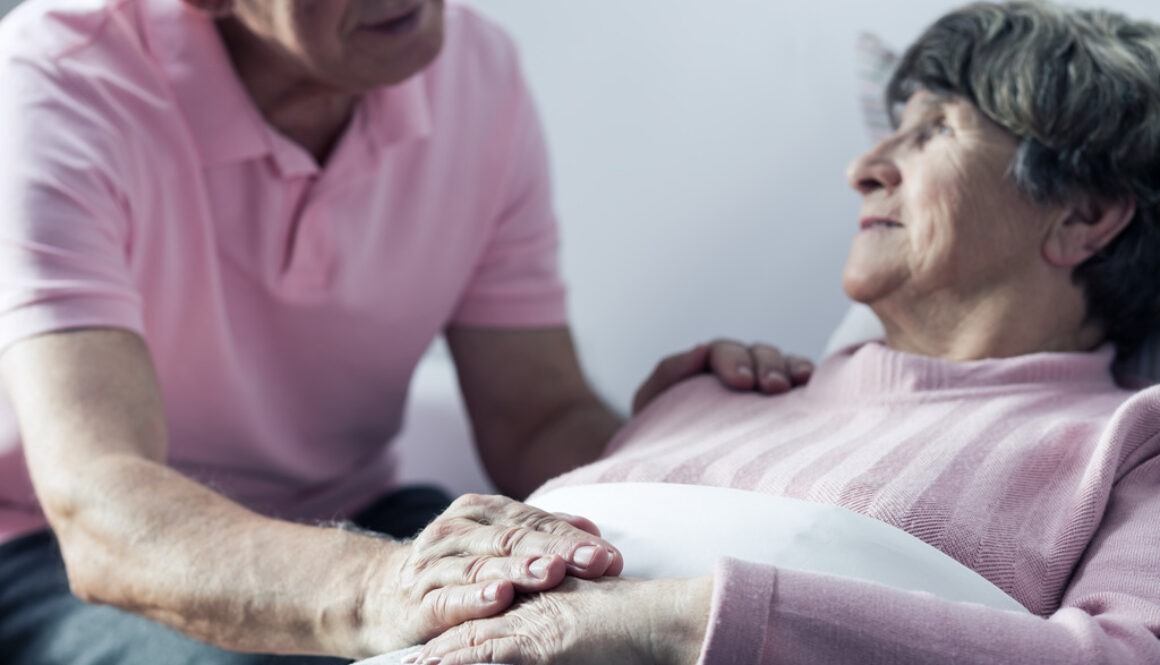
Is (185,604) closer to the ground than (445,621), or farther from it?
closer to the ground

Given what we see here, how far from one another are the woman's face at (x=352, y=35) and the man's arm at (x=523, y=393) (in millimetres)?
473

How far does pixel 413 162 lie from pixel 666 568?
86 cm

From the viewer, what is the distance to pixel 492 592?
884 mm

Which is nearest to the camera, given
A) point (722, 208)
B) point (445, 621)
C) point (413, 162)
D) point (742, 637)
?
point (742, 637)

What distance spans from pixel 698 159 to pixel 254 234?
0.81m

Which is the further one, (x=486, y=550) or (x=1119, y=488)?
(x=1119, y=488)

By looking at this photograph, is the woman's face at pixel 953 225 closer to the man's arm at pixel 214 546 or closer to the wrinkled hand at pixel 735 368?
the wrinkled hand at pixel 735 368

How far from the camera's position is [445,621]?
0.92m

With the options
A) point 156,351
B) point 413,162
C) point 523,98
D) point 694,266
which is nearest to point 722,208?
point 694,266

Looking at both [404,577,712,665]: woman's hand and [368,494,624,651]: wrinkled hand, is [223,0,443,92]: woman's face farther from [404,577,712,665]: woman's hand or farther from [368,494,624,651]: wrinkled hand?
[404,577,712,665]: woman's hand

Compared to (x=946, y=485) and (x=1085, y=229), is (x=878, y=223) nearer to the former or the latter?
(x=1085, y=229)

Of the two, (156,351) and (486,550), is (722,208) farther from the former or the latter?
(486,550)

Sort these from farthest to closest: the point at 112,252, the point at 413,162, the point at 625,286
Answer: the point at 625,286
the point at 413,162
the point at 112,252

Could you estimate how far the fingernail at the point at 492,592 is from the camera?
2.90 ft
